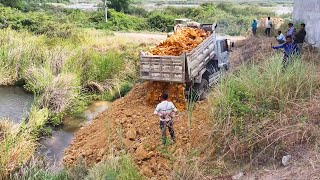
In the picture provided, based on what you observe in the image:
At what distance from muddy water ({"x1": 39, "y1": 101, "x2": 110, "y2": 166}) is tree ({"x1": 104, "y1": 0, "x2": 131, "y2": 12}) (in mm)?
30804

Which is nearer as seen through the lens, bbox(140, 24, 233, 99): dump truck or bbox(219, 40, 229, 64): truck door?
bbox(140, 24, 233, 99): dump truck

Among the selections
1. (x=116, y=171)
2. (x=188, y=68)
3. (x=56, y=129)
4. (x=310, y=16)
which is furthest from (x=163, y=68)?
(x=310, y=16)

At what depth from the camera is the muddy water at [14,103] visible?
43.8ft

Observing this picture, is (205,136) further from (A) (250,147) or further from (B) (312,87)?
(B) (312,87)

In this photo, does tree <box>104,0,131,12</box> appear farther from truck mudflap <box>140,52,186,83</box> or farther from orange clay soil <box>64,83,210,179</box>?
truck mudflap <box>140,52,186,83</box>

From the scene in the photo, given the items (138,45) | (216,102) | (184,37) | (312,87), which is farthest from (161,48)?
(138,45)

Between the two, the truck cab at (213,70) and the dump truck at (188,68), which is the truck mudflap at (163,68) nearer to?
the dump truck at (188,68)

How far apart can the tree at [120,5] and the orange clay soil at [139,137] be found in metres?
33.4

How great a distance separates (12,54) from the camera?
17.8 meters

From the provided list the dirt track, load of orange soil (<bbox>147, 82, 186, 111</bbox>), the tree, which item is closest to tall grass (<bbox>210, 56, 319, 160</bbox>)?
the dirt track

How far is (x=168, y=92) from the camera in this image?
11406mm

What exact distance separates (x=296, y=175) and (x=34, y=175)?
16.0ft

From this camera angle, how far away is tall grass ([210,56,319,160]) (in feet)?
25.1

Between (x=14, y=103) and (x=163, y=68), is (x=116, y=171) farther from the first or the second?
(x=14, y=103)
